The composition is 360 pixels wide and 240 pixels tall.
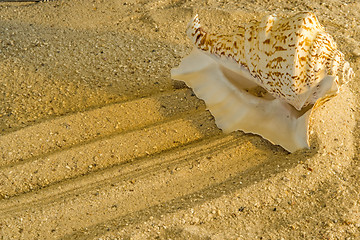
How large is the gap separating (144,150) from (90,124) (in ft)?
1.31

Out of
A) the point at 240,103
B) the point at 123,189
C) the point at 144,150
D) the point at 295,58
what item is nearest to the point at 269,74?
the point at 295,58

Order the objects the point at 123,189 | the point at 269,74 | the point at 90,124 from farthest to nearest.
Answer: the point at 90,124 < the point at 269,74 < the point at 123,189

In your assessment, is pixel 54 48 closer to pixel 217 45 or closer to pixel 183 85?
pixel 183 85

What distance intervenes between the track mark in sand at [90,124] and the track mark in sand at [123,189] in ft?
0.98

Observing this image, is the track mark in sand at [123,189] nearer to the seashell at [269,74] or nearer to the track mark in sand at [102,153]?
the track mark in sand at [102,153]

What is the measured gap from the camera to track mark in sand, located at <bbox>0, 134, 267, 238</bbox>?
7.81ft

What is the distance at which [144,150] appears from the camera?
2812 millimetres

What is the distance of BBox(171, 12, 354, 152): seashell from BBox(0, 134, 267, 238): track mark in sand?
0.22m

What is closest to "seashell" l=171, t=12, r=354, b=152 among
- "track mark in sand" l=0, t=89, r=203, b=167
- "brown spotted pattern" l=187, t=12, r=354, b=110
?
"brown spotted pattern" l=187, t=12, r=354, b=110

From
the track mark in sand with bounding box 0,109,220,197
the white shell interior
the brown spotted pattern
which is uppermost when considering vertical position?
the brown spotted pattern

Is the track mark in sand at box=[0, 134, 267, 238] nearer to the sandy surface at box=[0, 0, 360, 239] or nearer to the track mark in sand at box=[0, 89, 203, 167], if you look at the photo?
the sandy surface at box=[0, 0, 360, 239]

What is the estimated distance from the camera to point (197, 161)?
2711 mm

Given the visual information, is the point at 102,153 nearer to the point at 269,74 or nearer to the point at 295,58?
the point at 269,74

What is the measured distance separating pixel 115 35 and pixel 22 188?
1.56m
